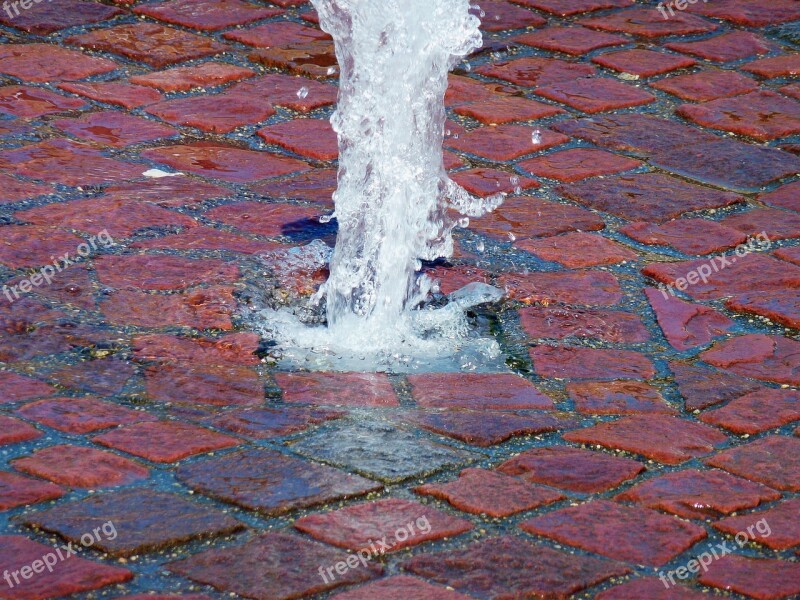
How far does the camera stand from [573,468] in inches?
81.4

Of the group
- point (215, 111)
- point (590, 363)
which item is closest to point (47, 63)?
point (215, 111)

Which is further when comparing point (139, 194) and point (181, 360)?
point (139, 194)

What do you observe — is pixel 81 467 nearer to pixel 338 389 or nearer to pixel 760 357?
pixel 338 389

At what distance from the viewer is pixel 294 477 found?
1980 mm

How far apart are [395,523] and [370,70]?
138cm

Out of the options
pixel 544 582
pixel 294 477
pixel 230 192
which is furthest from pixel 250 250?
pixel 544 582

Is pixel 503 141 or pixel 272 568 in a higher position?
pixel 503 141

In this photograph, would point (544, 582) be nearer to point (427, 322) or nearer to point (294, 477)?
point (294, 477)

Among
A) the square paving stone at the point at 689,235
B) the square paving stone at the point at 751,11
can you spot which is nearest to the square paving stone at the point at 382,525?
the square paving stone at the point at 689,235

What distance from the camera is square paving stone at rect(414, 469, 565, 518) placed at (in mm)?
1928

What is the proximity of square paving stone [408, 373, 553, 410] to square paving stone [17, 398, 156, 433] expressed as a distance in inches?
21.4

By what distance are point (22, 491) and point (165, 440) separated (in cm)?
28

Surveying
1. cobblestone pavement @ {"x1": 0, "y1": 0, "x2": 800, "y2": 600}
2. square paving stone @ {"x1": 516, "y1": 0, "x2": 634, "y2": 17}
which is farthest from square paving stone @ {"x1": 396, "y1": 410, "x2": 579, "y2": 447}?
square paving stone @ {"x1": 516, "y1": 0, "x2": 634, "y2": 17}

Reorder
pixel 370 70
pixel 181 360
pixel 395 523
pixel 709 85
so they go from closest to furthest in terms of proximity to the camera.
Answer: pixel 395 523 < pixel 181 360 < pixel 370 70 < pixel 709 85
